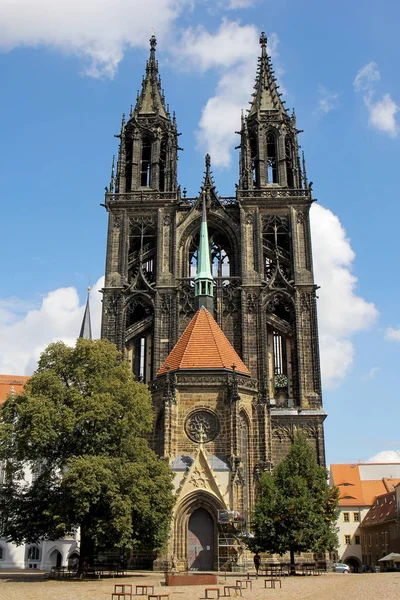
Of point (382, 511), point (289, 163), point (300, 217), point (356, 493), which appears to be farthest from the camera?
point (356, 493)

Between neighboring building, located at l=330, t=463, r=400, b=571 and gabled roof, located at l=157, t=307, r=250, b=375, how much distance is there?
27712mm

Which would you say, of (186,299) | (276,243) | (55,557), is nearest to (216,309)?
(186,299)

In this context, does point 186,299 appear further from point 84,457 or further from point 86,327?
point 84,457

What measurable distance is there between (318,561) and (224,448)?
9.04 metres

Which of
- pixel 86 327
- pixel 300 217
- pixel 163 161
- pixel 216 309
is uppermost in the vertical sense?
pixel 163 161

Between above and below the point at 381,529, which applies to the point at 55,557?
below

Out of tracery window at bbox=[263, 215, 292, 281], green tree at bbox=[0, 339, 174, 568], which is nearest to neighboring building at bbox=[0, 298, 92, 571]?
green tree at bbox=[0, 339, 174, 568]

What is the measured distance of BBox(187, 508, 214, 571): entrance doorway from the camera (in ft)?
99.1

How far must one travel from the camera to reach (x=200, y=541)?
3056 centimetres

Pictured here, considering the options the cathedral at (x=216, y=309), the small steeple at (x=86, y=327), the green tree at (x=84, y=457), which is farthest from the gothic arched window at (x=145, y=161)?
the green tree at (x=84, y=457)

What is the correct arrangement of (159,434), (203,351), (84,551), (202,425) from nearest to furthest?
(84,551), (202,425), (159,434), (203,351)

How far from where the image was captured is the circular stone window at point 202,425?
32.7 metres

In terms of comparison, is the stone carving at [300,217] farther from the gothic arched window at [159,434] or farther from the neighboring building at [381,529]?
the neighboring building at [381,529]

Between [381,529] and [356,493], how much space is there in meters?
9.07
